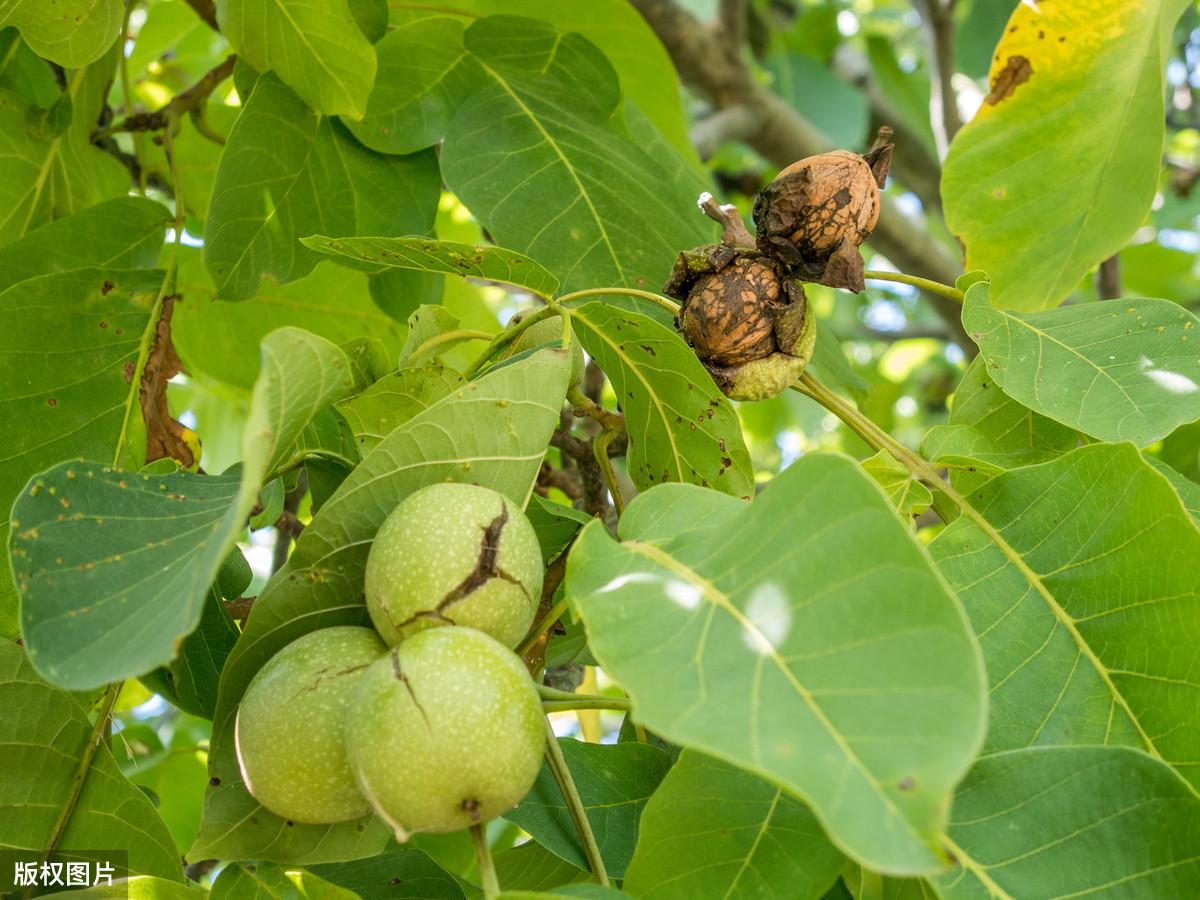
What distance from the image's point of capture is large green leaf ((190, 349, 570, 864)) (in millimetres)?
955

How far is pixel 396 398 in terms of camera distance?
3.85 ft

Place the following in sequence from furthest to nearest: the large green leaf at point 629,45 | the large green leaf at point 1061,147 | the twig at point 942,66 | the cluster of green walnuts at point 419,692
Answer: the twig at point 942,66 < the large green leaf at point 629,45 < the large green leaf at point 1061,147 < the cluster of green walnuts at point 419,692

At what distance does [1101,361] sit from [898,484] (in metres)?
0.27

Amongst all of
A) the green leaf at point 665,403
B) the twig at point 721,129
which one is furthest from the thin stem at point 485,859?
the twig at point 721,129

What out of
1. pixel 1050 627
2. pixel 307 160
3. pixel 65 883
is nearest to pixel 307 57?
pixel 307 160

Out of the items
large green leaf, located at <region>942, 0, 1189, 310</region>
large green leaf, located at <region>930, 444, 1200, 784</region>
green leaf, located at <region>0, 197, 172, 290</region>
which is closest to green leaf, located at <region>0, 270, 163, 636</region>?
green leaf, located at <region>0, 197, 172, 290</region>

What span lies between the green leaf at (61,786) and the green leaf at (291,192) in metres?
0.61

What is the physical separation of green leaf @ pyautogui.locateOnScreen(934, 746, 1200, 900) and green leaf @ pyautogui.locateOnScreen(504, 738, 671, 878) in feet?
1.08

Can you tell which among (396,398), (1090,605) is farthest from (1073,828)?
(396,398)

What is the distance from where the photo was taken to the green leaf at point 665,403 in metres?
1.21

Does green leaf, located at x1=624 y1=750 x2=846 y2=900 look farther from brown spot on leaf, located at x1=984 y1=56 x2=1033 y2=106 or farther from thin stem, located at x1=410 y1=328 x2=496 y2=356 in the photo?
brown spot on leaf, located at x1=984 y1=56 x2=1033 y2=106

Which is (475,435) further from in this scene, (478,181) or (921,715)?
(478,181)

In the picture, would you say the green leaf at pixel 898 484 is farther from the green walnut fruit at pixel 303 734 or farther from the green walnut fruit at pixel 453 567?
the green walnut fruit at pixel 303 734

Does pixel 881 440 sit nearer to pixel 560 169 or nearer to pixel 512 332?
pixel 512 332
